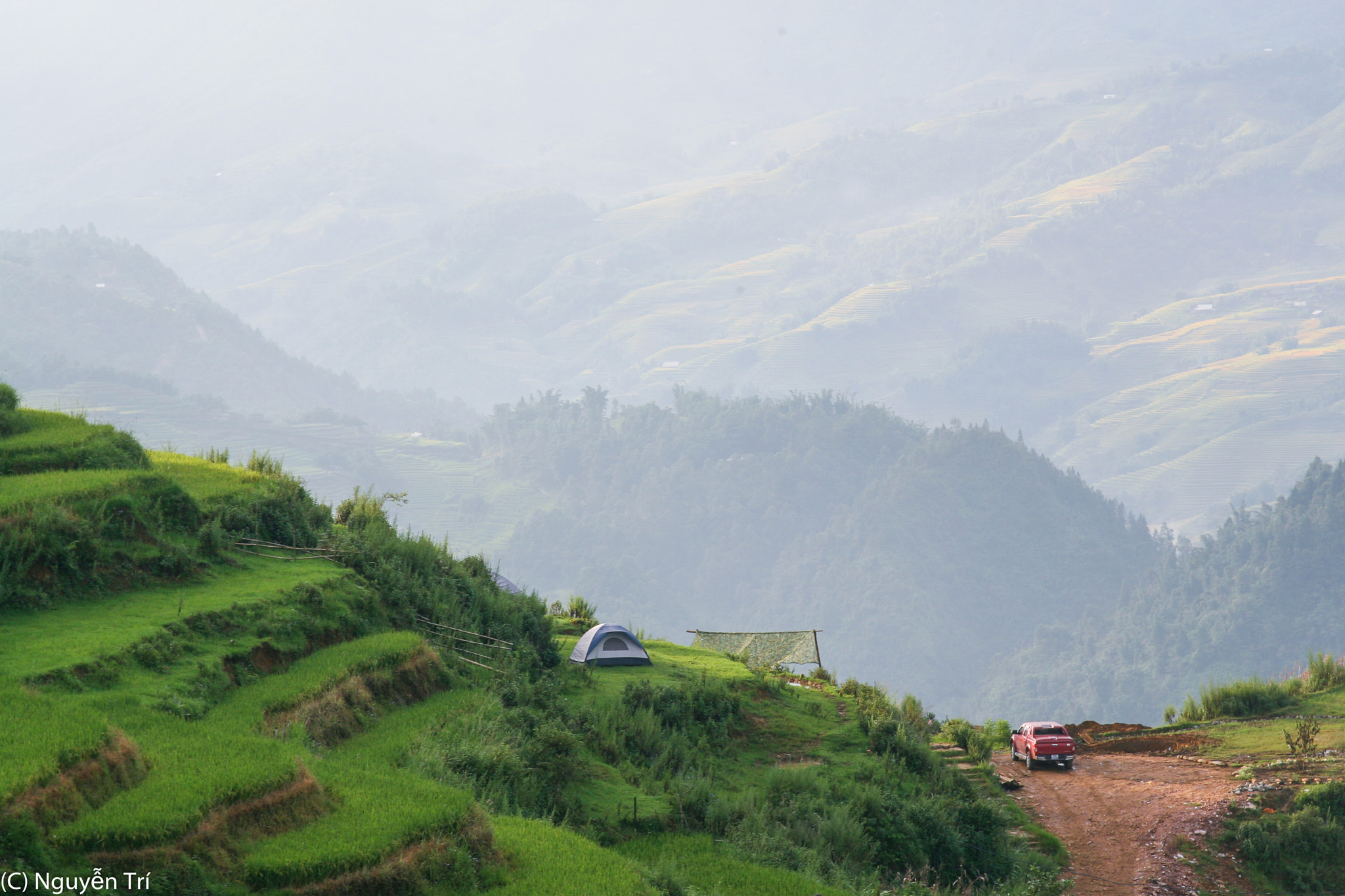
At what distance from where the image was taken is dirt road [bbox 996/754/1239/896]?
20609 mm

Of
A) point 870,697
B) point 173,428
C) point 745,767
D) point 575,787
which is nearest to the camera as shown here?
point 575,787

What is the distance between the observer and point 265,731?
12.0 metres

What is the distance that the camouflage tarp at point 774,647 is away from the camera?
34062 millimetres

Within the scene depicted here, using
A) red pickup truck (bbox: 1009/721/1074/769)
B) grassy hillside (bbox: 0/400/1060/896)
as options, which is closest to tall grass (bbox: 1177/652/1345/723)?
red pickup truck (bbox: 1009/721/1074/769)

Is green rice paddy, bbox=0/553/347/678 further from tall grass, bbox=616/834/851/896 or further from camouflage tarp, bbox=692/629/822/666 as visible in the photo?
camouflage tarp, bbox=692/629/822/666

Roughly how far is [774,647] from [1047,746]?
31.3 ft

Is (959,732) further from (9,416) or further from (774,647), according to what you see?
(9,416)

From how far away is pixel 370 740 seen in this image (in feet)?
44.0

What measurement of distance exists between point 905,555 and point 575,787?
17878cm

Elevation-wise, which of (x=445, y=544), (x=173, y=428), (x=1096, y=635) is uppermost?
(x=173, y=428)

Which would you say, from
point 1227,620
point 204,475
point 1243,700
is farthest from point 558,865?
point 1227,620

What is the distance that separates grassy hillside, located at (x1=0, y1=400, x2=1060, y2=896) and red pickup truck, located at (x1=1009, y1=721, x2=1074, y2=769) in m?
4.60

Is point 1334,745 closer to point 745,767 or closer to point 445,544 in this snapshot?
point 745,767

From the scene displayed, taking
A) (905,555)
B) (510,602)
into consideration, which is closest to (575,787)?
(510,602)
